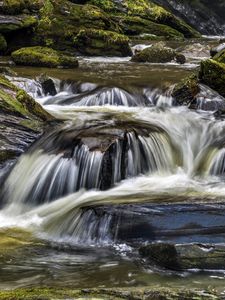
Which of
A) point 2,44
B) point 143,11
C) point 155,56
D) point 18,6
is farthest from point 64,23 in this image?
point 143,11

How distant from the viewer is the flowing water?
5.32 m

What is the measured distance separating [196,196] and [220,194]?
43 cm

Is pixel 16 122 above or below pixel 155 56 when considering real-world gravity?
below

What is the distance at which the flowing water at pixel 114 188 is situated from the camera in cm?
532

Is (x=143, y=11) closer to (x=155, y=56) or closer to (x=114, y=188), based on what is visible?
(x=155, y=56)

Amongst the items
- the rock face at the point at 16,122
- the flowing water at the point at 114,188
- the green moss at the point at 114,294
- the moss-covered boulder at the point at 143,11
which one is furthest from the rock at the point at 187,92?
the moss-covered boulder at the point at 143,11

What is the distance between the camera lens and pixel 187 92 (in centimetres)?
1136

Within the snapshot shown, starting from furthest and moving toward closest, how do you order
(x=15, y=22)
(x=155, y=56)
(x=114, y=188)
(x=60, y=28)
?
(x=60, y=28) < (x=15, y=22) < (x=155, y=56) < (x=114, y=188)

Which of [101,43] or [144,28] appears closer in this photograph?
[101,43]

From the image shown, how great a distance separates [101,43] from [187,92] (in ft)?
30.6

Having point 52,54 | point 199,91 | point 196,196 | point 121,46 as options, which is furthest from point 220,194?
point 121,46

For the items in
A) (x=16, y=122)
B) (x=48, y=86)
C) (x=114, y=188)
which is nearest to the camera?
(x=114, y=188)

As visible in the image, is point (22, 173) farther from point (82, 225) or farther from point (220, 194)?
point (220, 194)

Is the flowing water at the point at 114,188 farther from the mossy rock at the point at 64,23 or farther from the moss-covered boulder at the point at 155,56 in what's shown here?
the mossy rock at the point at 64,23
